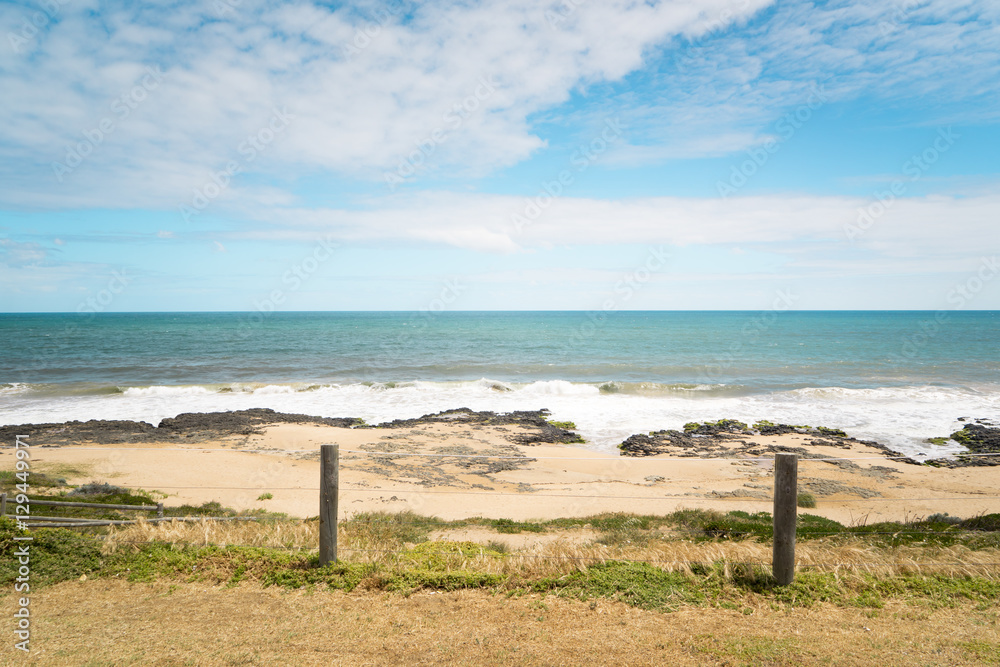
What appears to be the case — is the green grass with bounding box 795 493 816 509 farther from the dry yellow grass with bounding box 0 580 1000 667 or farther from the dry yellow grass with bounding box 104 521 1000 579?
the dry yellow grass with bounding box 0 580 1000 667

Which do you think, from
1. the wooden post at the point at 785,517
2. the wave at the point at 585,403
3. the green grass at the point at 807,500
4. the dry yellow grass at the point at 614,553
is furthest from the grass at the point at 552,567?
the wave at the point at 585,403

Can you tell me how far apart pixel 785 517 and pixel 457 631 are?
3474 millimetres

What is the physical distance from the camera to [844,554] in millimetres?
6281

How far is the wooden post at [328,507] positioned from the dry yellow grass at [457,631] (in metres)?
0.49

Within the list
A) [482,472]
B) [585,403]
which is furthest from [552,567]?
[585,403]

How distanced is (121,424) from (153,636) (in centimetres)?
2073

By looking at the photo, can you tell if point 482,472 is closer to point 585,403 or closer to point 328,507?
point 328,507

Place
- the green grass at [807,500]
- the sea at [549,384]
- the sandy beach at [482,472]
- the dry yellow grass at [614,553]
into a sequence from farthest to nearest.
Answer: the sea at [549,384]
the green grass at [807,500]
the sandy beach at [482,472]
the dry yellow grass at [614,553]

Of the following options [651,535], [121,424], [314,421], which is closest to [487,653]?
[651,535]

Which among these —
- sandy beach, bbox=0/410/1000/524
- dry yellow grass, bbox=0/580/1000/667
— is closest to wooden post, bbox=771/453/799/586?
dry yellow grass, bbox=0/580/1000/667

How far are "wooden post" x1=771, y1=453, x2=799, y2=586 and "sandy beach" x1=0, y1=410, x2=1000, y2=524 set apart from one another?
4.50 metres

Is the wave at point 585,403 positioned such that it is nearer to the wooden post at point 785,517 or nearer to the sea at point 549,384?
the sea at point 549,384

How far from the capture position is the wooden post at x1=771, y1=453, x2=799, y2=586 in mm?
5480

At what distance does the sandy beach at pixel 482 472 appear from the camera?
12.5 metres
